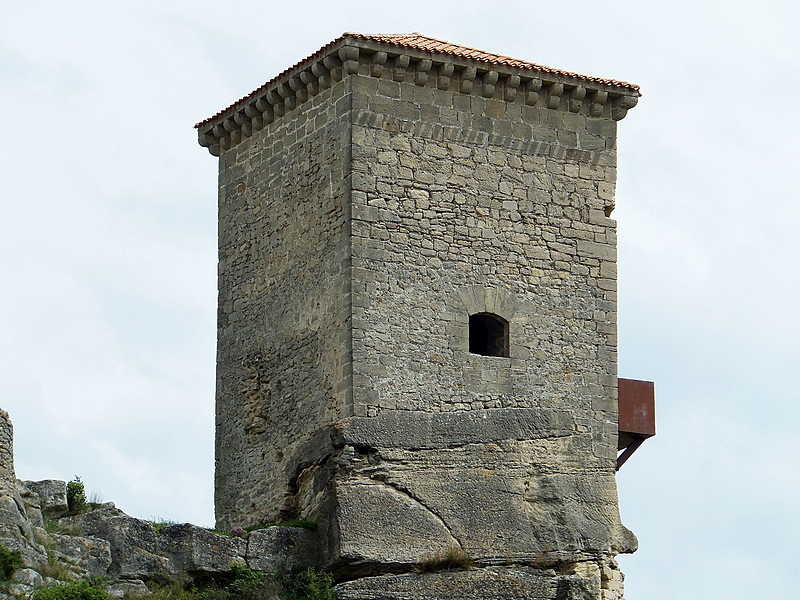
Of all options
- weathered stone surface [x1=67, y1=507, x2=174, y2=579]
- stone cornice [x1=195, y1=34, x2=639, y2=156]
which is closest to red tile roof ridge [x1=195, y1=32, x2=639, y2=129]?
stone cornice [x1=195, y1=34, x2=639, y2=156]

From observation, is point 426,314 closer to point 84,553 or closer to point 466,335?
point 466,335

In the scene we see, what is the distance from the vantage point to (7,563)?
24438 millimetres

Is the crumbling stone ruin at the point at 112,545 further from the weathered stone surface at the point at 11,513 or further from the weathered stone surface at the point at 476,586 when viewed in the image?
the weathered stone surface at the point at 476,586

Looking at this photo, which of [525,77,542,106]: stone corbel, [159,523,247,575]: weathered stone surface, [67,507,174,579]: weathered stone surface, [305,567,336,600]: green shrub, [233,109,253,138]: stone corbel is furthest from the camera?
[233,109,253,138]: stone corbel

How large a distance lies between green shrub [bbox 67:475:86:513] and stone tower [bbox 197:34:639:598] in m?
2.77

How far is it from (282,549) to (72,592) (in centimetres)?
334

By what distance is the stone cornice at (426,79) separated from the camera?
28516 millimetres

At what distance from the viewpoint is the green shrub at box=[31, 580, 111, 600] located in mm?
24359

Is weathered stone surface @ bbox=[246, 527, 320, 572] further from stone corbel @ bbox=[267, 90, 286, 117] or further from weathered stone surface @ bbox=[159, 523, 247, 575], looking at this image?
stone corbel @ bbox=[267, 90, 286, 117]

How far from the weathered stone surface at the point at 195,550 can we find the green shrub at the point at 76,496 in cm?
94

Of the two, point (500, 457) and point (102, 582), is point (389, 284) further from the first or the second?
point (102, 582)

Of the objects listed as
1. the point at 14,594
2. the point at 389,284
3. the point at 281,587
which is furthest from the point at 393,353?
the point at 14,594

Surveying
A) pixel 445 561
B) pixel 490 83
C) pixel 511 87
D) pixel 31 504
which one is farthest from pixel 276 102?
pixel 31 504

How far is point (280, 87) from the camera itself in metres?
29.5
